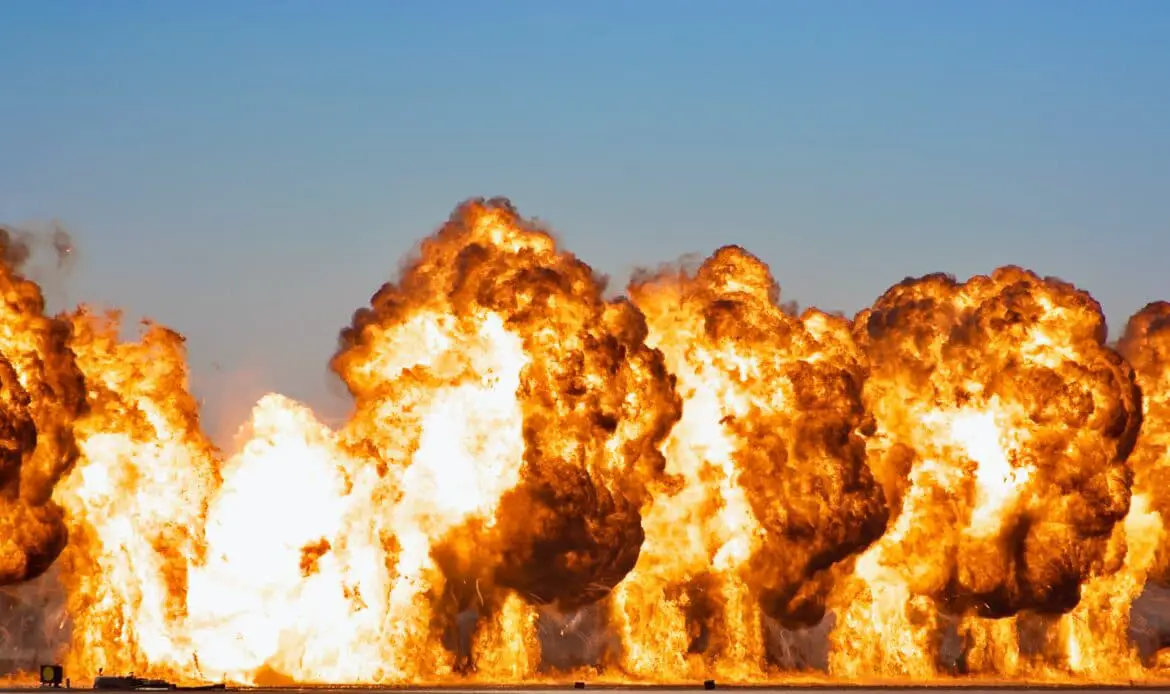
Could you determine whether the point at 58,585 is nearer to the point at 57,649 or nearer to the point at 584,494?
the point at 57,649

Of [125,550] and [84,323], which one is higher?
[84,323]

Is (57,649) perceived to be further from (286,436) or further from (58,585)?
(286,436)

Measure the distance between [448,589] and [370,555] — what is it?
637 cm

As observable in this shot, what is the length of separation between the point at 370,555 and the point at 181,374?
593 inches

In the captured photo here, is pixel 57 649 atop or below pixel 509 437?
below

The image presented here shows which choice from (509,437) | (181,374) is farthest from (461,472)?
(181,374)

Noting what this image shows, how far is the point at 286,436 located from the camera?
192m

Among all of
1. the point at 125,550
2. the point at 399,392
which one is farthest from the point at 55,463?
the point at 399,392

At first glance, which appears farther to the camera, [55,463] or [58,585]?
[58,585]

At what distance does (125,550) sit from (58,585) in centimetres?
715

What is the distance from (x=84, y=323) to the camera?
19125 centimetres

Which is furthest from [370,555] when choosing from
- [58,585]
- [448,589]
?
[58,585]

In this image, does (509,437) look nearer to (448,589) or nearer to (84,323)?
(448,589)

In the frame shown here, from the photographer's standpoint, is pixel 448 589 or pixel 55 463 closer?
pixel 55 463
